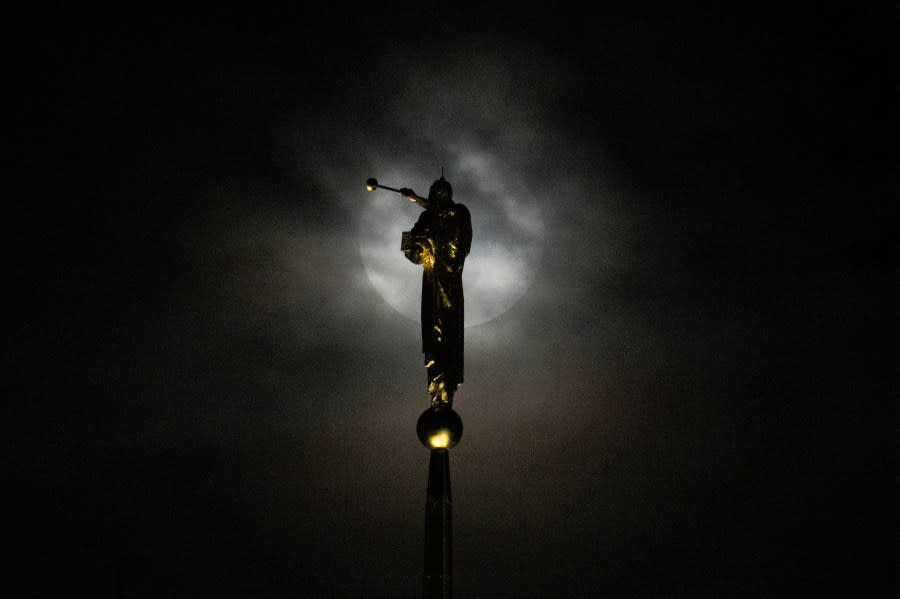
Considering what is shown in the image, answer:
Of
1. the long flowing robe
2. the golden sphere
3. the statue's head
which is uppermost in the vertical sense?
the statue's head

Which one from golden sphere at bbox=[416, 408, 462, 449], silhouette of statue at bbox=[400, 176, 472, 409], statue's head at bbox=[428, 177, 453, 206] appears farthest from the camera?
statue's head at bbox=[428, 177, 453, 206]

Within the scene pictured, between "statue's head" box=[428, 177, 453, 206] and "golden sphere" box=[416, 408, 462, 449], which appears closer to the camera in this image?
"golden sphere" box=[416, 408, 462, 449]

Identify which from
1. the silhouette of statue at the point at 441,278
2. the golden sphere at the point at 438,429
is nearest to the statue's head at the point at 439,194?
the silhouette of statue at the point at 441,278

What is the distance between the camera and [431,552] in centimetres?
1337

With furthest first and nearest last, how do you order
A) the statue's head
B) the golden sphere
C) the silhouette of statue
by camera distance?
the statue's head < the silhouette of statue < the golden sphere

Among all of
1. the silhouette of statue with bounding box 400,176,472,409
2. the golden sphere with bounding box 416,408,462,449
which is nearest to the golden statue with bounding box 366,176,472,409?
the silhouette of statue with bounding box 400,176,472,409

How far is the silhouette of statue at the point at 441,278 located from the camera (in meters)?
14.5

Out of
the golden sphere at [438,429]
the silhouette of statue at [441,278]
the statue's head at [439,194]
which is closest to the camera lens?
the golden sphere at [438,429]

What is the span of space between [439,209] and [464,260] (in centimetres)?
101

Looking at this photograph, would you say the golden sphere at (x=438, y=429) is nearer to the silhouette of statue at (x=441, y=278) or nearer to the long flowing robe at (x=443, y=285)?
the silhouette of statue at (x=441, y=278)

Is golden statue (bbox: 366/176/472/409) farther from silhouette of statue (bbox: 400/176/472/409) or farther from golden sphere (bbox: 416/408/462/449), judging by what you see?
golden sphere (bbox: 416/408/462/449)

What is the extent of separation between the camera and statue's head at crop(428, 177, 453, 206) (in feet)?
50.1

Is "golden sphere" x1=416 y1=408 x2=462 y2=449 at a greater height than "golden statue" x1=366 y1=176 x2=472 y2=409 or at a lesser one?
lesser

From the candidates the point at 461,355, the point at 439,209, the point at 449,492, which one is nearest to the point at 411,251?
the point at 439,209
